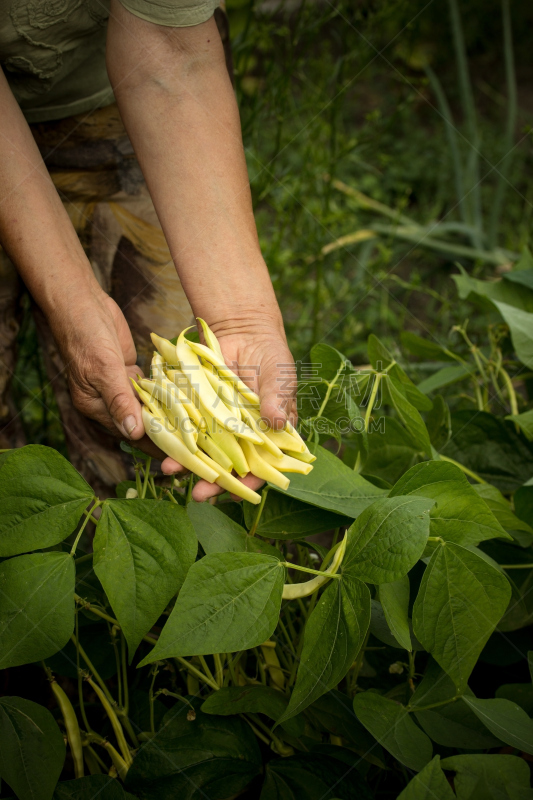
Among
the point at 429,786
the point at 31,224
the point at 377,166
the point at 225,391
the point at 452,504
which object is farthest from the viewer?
the point at 377,166

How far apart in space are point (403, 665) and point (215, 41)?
0.95m

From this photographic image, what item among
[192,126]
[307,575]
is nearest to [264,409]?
[307,575]

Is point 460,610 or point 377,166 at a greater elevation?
point 460,610

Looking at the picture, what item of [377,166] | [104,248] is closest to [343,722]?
[104,248]

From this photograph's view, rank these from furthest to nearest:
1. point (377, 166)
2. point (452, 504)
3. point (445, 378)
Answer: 1. point (377, 166)
2. point (445, 378)
3. point (452, 504)

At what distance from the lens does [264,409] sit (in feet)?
2.46

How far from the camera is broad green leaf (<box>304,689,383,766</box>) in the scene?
699mm

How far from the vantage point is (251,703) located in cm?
67

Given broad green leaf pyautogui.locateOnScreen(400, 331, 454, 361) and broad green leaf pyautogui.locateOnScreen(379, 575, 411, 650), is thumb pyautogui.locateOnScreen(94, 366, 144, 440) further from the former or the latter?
broad green leaf pyautogui.locateOnScreen(400, 331, 454, 361)

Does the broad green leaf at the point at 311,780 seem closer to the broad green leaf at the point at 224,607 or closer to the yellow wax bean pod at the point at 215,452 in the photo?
the broad green leaf at the point at 224,607

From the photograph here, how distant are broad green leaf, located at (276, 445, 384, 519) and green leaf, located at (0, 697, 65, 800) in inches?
13.7

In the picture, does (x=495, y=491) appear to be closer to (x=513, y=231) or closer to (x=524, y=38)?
(x=513, y=231)

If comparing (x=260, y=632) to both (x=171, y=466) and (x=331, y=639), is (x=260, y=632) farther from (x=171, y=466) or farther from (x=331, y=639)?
(x=171, y=466)

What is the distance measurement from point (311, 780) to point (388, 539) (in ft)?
0.97
